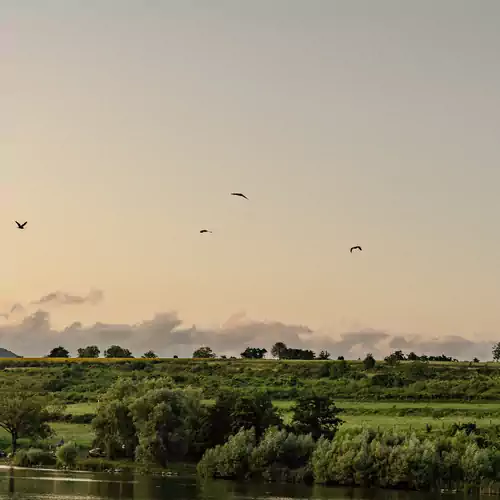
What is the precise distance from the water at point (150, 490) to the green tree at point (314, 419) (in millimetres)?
13917

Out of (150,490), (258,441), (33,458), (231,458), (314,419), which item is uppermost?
(314,419)

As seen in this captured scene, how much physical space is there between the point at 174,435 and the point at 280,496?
90.4 ft

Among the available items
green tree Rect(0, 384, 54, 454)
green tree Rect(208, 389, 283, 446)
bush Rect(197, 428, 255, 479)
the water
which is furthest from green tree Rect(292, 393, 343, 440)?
green tree Rect(0, 384, 54, 454)

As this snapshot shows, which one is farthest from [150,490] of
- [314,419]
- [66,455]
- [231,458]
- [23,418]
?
[23,418]

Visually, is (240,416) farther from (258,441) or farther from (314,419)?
(314,419)

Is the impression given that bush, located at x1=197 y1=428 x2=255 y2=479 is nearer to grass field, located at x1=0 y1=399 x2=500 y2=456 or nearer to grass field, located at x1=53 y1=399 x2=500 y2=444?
grass field, located at x1=53 y1=399 x2=500 y2=444

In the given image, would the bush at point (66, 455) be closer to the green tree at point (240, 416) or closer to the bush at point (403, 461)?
the green tree at point (240, 416)

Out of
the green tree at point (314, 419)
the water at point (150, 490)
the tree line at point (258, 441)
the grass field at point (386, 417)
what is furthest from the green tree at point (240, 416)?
the grass field at point (386, 417)

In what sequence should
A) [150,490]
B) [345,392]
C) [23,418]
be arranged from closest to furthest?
1. [150,490]
2. [23,418]
3. [345,392]

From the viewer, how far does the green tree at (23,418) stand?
129000mm

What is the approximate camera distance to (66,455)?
386 ft

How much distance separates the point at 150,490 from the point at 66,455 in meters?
24.1

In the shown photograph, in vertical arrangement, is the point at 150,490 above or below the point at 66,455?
below

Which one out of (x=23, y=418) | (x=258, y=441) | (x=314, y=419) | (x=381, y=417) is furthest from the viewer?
(x=381, y=417)
